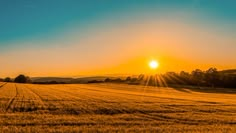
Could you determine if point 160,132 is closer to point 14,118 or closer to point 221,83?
point 14,118

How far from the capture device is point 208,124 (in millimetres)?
22984

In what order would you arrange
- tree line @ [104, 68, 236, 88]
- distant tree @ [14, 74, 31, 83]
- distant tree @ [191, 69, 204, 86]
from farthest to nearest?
distant tree @ [14, 74, 31, 83] < distant tree @ [191, 69, 204, 86] < tree line @ [104, 68, 236, 88]

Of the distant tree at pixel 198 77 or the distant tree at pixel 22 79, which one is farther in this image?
the distant tree at pixel 22 79

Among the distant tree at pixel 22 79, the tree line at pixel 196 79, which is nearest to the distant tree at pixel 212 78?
the tree line at pixel 196 79

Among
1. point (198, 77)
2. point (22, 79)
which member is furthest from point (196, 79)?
point (22, 79)

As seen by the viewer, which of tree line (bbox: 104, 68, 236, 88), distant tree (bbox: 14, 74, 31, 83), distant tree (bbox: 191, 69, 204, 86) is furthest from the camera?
distant tree (bbox: 14, 74, 31, 83)

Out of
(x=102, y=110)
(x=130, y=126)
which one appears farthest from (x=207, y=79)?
(x=130, y=126)

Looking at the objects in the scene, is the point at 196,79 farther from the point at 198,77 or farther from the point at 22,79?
the point at 22,79

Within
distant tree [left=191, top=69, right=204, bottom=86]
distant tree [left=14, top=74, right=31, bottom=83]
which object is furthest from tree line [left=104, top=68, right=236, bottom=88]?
distant tree [left=14, top=74, right=31, bottom=83]

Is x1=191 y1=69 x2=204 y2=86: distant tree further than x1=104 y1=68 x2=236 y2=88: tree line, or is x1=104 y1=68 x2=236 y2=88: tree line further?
x1=191 y1=69 x2=204 y2=86: distant tree

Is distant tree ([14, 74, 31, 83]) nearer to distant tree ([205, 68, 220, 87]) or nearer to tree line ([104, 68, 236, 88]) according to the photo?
tree line ([104, 68, 236, 88])

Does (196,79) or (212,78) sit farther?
(196,79)

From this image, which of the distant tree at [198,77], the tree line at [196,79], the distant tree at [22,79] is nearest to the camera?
the tree line at [196,79]

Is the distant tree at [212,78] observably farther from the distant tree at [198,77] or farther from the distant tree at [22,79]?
the distant tree at [22,79]
